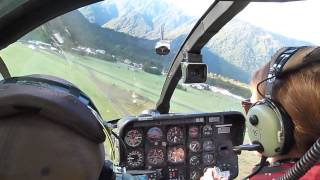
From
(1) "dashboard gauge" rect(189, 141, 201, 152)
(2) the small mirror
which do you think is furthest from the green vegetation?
(2) the small mirror

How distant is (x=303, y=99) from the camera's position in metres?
1.62

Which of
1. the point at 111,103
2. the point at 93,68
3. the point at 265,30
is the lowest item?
the point at 111,103

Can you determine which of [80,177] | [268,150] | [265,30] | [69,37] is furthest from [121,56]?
[80,177]

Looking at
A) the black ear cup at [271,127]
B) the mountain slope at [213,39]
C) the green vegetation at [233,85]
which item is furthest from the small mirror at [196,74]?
the black ear cup at [271,127]

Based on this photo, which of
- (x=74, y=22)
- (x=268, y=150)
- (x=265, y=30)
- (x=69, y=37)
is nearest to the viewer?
(x=268, y=150)

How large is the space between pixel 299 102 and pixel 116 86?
2.52 m

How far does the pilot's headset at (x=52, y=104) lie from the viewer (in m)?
1.03

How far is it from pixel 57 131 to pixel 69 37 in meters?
2.41

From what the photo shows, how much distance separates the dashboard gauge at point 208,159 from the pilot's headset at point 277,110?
5.85ft

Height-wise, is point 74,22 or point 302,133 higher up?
point 74,22

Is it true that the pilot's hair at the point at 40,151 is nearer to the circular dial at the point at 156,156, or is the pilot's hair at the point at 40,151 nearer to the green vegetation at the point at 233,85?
the circular dial at the point at 156,156

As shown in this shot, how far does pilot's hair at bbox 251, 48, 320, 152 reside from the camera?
63.4 inches

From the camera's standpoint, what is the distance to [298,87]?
1623mm

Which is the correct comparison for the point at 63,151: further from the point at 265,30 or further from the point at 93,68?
the point at 265,30
